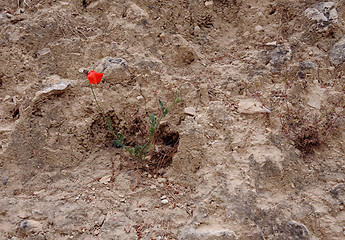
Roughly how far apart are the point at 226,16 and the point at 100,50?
176cm

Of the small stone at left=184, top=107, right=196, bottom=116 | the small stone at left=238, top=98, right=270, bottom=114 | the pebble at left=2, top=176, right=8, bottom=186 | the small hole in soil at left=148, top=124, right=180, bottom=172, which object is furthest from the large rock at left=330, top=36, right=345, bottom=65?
the pebble at left=2, top=176, right=8, bottom=186

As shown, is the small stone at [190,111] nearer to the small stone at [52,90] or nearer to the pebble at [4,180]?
the small stone at [52,90]

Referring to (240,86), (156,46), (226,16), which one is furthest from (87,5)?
(240,86)

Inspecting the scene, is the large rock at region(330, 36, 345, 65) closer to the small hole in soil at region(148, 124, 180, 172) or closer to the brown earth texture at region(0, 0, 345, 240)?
the brown earth texture at region(0, 0, 345, 240)

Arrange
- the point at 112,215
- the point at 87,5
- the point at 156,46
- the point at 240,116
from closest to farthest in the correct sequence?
1. the point at 112,215
2. the point at 240,116
3. the point at 156,46
4. the point at 87,5

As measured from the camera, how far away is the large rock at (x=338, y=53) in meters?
2.60

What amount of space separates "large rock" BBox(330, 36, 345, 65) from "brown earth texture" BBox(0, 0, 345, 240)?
2 cm

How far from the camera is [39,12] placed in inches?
114

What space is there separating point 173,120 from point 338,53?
1899 mm

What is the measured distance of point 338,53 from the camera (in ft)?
8.64

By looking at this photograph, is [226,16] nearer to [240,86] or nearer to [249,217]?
[240,86]

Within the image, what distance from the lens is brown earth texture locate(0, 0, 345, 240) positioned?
6.65 ft

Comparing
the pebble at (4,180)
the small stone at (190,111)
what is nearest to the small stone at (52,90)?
the pebble at (4,180)

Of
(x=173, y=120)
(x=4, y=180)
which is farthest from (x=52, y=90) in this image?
(x=173, y=120)
